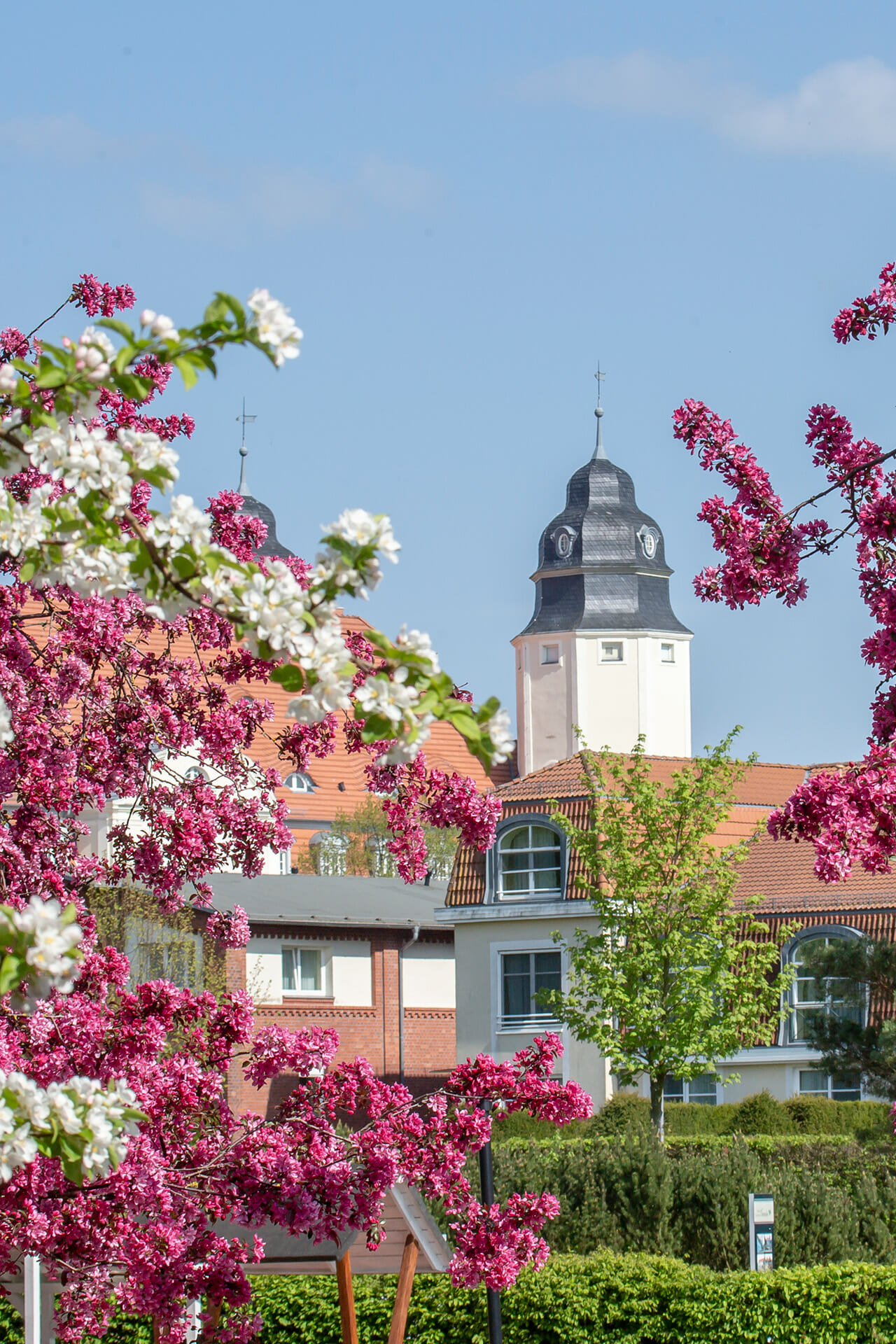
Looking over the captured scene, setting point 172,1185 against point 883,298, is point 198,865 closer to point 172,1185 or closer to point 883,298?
point 172,1185

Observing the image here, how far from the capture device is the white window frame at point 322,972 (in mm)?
43406

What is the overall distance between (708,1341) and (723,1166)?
381 cm

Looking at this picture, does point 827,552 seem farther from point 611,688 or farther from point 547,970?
point 611,688

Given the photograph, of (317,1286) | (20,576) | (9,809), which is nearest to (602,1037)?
(317,1286)

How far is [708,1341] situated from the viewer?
1396 cm

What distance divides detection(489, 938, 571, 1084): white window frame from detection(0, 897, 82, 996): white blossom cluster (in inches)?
1521

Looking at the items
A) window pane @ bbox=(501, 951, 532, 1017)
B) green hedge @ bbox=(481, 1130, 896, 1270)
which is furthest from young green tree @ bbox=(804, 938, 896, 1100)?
window pane @ bbox=(501, 951, 532, 1017)

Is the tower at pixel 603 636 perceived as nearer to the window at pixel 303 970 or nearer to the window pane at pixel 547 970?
the window at pixel 303 970

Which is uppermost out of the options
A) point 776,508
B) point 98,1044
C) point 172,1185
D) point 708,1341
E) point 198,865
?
point 776,508

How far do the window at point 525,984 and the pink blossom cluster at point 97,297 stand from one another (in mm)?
33666

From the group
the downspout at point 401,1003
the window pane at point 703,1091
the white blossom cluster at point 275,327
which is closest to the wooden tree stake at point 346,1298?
the white blossom cluster at point 275,327

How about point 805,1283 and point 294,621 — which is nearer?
point 294,621

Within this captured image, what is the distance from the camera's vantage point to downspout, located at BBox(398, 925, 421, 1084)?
146 feet

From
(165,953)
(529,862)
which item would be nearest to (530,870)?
(529,862)
